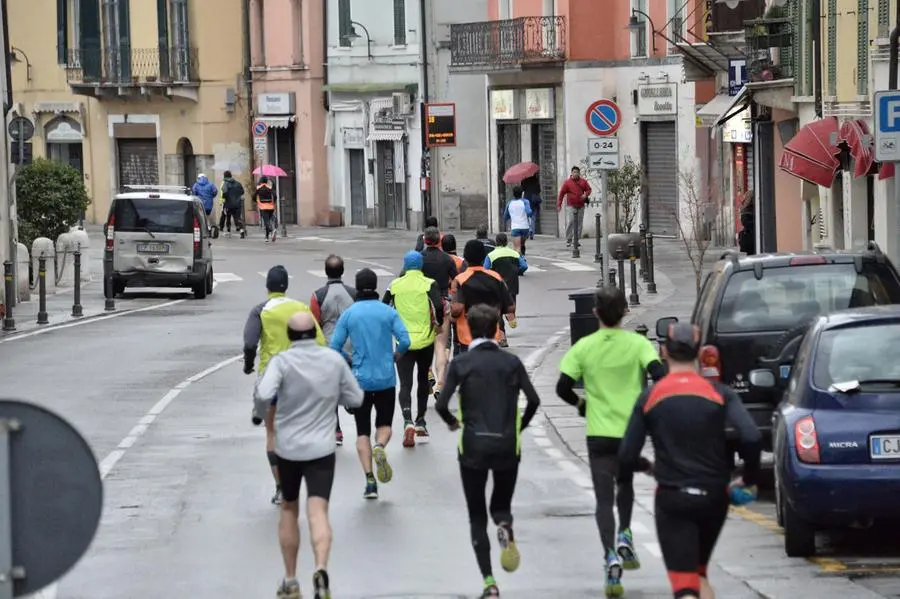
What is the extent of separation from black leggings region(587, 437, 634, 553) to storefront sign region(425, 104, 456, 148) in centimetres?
4276

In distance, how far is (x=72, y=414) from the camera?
20.5 metres

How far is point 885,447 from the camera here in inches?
450

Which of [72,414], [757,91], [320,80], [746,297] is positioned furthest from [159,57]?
[746,297]

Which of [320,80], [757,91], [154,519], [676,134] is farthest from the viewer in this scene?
[320,80]

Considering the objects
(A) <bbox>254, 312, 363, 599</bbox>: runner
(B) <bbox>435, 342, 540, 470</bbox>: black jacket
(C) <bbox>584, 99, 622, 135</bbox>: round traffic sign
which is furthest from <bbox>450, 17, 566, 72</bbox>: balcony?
(B) <bbox>435, 342, 540, 470</bbox>: black jacket

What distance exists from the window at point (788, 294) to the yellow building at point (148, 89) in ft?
175

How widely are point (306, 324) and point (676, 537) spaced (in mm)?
3039

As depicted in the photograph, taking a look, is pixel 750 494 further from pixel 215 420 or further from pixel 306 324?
pixel 215 420

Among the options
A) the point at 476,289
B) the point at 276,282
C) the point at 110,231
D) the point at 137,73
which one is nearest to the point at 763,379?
the point at 276,282

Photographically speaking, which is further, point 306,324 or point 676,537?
point 306,324

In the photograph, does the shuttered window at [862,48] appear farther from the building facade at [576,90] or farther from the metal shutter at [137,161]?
the metal shutter at [137,161]

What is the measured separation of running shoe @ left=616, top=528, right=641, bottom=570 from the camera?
11.4m

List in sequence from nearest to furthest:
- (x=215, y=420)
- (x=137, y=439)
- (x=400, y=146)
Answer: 1. (x=137, y=439)
2. (x=215, y=420)
3. (x=400, y=146)

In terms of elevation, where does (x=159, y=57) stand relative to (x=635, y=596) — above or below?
above
